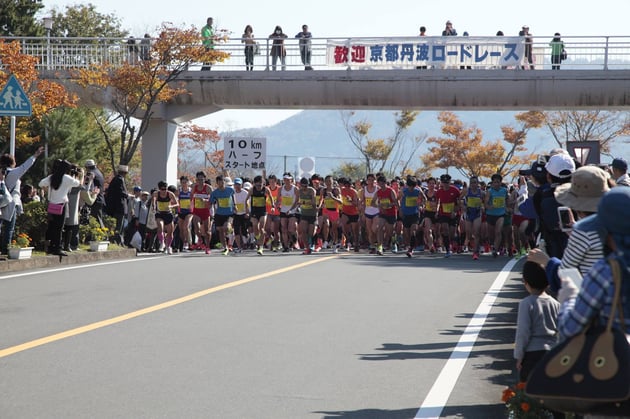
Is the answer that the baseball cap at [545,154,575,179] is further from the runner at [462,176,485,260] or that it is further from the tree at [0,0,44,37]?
the tree at [0,0,44,37]

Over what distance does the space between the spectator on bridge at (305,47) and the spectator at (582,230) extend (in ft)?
95.6

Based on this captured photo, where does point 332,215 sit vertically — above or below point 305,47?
below

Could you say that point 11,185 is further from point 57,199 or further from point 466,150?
point 466,150

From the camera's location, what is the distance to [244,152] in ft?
92.7

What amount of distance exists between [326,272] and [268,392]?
31.7 ft

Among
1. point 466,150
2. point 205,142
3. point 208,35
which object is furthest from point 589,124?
point 208,35

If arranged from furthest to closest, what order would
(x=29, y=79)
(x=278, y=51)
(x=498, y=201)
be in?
(x=278, y=51) < (x=29, y=79) < (x=498, y=201)

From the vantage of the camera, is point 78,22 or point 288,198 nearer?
point 288,198

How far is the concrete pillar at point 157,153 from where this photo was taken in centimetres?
3712

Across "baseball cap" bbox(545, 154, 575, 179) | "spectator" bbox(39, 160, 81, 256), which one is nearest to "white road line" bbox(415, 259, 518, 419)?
"baseball cap" bbox(545, 154, 575, 179)

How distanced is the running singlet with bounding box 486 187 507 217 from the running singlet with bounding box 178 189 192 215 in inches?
277

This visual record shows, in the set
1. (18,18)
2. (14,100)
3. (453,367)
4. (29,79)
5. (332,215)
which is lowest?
(332,215)

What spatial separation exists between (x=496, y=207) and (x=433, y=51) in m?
12.1

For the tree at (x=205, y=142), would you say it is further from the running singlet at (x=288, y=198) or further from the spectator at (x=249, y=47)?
the running singlet at (x=288, y=198)
